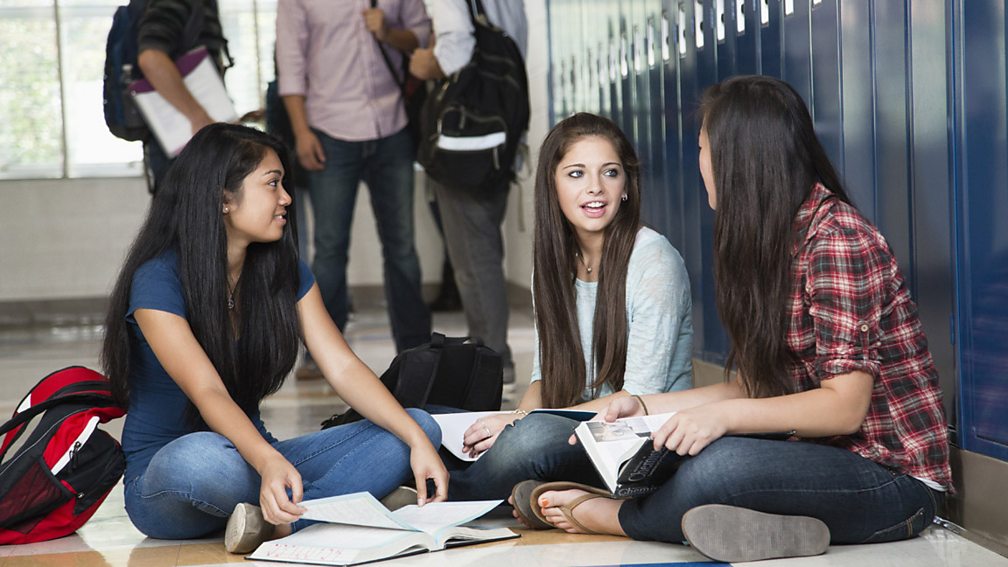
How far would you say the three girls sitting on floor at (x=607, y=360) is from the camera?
2.00 metres

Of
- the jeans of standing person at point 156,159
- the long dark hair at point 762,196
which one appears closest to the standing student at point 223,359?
the long dark hair at point 762,196

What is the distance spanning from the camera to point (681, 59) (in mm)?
3674

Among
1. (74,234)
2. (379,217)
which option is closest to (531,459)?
(379,217)

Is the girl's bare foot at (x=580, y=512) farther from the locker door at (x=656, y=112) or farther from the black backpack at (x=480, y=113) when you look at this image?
the black backpack at (x=480, y=113)

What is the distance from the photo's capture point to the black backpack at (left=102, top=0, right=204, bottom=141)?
429 centimetres

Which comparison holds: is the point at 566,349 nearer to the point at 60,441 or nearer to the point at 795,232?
the point at 795,232

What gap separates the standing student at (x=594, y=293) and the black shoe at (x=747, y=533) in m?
0.46

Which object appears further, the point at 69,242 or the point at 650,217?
the point at 69,242

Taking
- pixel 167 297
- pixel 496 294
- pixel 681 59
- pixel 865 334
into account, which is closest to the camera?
pixel 865 334

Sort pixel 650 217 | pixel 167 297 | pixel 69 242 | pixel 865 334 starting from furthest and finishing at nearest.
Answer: pixel 69 242, pixel 650 217, pixel 167 297, pixel 865 334

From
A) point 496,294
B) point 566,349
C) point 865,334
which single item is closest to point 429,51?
point 496,294

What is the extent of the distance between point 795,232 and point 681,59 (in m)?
1.70

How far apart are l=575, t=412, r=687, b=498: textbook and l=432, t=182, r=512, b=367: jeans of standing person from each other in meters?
2.33

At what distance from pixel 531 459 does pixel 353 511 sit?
0.39 m
